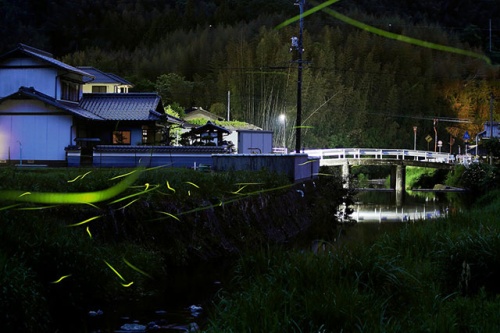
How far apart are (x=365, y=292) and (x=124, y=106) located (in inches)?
984

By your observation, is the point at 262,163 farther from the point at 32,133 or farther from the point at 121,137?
the point at 32,133

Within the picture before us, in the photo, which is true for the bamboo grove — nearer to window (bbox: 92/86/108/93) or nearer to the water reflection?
window (bbox: 92/86/108/93)

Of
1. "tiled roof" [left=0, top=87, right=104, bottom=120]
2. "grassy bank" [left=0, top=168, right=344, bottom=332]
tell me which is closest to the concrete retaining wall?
"grassy bank" [left=0, top=168, right=344, bottom=332]

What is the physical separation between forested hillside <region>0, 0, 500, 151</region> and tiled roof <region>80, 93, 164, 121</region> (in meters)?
18.2

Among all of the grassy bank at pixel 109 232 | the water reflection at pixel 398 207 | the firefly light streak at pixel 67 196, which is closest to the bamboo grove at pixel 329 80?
the water reflection at pixel 398 207

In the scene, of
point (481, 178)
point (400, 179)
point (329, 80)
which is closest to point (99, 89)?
point (400, 179)

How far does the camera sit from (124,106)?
3183cm

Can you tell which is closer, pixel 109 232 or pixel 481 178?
pixel 109 232

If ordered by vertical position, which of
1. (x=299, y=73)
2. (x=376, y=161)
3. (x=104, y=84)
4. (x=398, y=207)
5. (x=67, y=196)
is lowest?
(x=398, y=207)

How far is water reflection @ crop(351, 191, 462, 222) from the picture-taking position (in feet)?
84.9

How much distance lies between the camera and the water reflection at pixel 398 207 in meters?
25.9

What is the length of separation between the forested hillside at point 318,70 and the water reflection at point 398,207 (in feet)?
49.1

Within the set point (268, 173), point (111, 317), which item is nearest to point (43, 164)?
point (268, 173)

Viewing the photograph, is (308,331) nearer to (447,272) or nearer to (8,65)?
(447,272)
